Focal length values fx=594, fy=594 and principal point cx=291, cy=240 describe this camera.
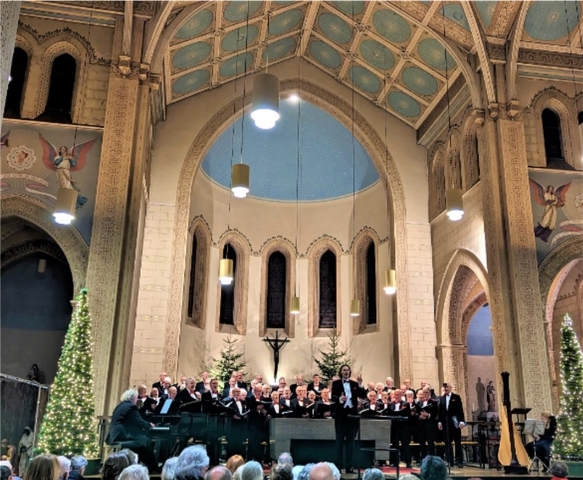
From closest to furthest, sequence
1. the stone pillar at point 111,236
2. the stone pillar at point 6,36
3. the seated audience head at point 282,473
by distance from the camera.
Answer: the stone pillar at point 6,36, the seated audience head at point 282,473, the stone pillar at point 111,236

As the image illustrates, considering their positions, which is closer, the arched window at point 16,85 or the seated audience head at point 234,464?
the seated audience head at point 234,464

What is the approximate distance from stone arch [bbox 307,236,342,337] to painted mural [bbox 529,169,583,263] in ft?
25.2

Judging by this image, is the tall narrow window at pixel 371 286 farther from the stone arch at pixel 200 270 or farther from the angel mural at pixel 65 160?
the angel mural at pixel 65 160

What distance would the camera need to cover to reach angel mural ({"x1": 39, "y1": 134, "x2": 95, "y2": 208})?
36.3 feet

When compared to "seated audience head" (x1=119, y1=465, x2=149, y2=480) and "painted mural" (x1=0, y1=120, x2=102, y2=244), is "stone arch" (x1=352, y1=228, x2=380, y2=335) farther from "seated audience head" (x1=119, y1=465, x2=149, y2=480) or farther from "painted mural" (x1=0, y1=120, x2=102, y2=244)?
"seated audience head" (x1=119, y1=465, x2=149, y2=480)

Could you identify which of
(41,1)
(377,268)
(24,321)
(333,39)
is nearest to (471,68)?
(333,39)

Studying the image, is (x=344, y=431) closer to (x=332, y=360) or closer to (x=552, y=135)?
(x=552, y=135)

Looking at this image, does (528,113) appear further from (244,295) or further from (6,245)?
(6,245)

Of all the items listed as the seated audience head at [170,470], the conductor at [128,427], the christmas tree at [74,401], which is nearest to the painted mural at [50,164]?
the christmas tree at [74,401]

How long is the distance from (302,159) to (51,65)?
9.08m

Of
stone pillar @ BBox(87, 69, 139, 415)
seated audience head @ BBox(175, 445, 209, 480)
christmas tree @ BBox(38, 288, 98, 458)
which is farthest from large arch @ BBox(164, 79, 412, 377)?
seated audience head @ BBox(175, 445, 209, 480)

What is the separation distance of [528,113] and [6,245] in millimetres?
11613

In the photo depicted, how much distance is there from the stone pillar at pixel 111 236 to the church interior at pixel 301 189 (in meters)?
0.04

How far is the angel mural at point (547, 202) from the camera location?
40.3ft
